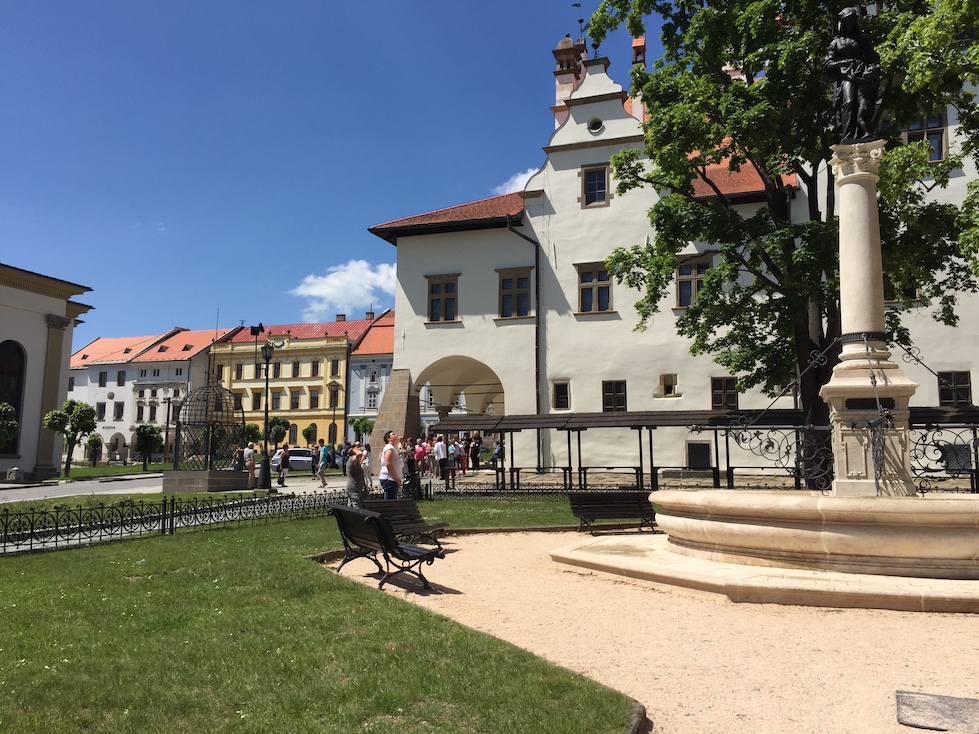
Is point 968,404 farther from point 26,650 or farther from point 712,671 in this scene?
point 26,650

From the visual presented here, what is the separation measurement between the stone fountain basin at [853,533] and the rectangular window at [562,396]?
21140mm

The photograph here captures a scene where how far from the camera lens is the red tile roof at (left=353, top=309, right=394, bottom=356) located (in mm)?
72812

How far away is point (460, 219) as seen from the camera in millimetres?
32438

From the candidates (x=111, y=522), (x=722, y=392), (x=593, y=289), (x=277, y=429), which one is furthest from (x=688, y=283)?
(x=277, y=429)

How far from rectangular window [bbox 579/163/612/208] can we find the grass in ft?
80.5

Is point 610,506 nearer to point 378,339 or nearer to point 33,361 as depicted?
point 33,361


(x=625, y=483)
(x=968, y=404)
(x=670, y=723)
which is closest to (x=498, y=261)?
(x=625, y=483)

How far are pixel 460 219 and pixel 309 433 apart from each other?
45.2m

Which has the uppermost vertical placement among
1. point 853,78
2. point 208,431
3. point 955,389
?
point 853,78

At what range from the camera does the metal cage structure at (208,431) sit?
26.3m

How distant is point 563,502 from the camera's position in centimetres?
2184

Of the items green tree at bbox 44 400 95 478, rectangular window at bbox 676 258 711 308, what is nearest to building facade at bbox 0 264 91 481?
green tree at bbox 44 400 95 478

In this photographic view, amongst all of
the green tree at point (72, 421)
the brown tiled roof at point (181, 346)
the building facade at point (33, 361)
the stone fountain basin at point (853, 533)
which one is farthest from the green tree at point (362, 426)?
the stone fountain basin at point (853, 533)

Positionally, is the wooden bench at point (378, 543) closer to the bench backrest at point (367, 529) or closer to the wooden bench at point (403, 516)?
the bench backrest at point (367, 529)
